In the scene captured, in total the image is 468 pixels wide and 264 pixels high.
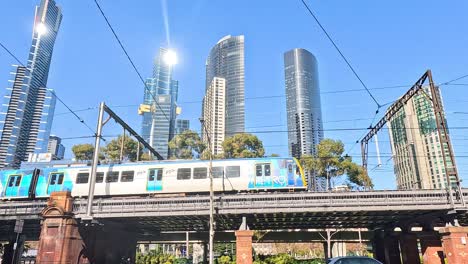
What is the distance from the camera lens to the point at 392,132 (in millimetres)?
45000

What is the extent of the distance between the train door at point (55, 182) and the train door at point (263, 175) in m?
17.0

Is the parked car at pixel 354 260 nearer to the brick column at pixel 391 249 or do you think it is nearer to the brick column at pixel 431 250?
the brick column at pixel 431 250

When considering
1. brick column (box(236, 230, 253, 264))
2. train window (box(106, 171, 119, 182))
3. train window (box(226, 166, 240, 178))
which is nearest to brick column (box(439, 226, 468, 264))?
brick column (box(236, 230, 253, 264))

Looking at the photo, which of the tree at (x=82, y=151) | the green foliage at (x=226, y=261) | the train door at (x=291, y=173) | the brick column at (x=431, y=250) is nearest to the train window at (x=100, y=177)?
the green foliage at (x=226, y=261)

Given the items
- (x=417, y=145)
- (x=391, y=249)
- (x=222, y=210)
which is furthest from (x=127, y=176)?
(x=417, y=145)

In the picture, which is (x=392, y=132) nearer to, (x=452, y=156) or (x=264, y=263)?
(x=452, y=156)

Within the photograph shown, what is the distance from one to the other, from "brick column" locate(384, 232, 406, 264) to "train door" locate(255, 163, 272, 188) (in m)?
13.2

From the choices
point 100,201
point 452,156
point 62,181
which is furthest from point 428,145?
point 62,181

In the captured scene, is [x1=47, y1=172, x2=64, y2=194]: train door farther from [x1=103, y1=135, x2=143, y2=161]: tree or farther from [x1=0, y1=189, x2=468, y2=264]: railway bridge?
[x1=103, y1=135, x2=143, y2=161]: tree

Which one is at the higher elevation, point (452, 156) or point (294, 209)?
point (452, 156)

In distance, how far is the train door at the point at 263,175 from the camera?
2631 cm

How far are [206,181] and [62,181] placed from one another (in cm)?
1290

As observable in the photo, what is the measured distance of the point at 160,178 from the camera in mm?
28047

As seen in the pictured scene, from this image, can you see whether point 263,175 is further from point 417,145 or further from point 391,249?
point 417,145
